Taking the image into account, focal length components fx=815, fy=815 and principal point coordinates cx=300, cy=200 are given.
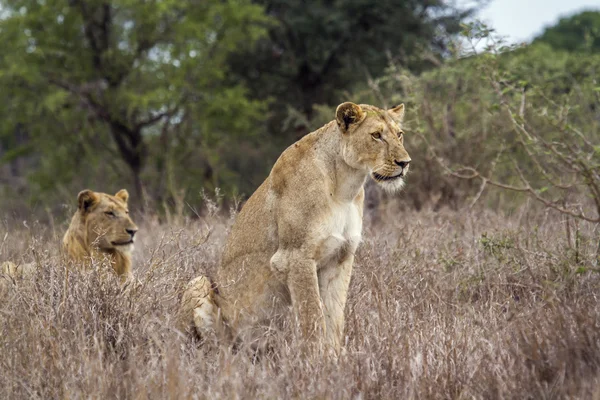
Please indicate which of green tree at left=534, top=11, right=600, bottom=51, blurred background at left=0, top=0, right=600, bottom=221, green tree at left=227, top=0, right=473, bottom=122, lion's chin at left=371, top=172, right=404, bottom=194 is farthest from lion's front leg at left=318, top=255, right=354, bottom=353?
green tree at left=534, top=11, right=600, bottom=51

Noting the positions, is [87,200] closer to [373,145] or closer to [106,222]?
[106,222]

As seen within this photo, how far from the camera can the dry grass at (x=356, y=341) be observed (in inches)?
135

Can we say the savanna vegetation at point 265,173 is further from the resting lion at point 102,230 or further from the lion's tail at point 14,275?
the resting lion at point 102,230

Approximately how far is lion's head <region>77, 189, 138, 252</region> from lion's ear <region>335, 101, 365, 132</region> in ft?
8.50

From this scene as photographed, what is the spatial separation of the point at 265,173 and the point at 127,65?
4.53 meters

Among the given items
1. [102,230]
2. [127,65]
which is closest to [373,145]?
[102,230]

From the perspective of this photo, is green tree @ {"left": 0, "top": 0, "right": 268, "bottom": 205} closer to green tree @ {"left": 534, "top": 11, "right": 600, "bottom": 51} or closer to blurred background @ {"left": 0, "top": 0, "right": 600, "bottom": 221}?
blurred background @ {"left": 0, "top": 0, "right": 600, "bottom": 221}

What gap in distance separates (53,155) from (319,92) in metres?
7.67

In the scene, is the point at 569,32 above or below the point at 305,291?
above

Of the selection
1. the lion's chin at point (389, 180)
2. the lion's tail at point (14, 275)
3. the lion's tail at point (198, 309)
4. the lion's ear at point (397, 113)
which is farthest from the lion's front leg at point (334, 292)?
the lion's tail at point (14, 275)

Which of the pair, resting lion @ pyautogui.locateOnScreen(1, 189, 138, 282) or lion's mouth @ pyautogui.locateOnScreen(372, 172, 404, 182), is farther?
resting lion @ pyautogui.locateOnScreen(1, 189, 138, 282)

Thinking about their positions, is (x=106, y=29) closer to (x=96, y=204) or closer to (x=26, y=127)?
(x=26, y=127)

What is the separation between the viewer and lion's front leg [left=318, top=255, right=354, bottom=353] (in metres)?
4.67

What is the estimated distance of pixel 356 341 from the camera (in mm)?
4445
